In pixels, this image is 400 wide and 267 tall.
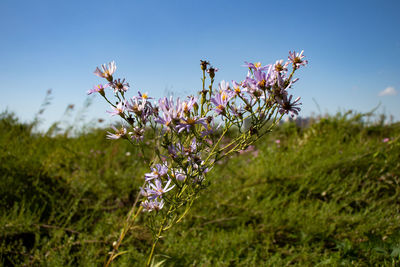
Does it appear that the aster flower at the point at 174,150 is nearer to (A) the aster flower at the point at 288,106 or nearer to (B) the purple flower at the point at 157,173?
(B) the purple flower at the point at 157,173

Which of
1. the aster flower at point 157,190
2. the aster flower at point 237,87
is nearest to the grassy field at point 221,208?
the aster flower at point 157,190

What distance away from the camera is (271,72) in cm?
111

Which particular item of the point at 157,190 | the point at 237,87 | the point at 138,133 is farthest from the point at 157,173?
the point at 237,87

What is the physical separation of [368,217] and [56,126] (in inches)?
147

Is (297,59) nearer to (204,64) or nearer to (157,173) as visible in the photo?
(204,64)

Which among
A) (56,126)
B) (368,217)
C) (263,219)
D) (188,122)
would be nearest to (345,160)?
(368,217)

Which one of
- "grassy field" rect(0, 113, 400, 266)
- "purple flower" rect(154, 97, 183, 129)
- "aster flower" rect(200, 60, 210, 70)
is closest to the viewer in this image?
"purple flower" rect(154, 97, 183, 129)

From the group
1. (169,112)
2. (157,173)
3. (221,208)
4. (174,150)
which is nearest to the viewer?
(169,112)

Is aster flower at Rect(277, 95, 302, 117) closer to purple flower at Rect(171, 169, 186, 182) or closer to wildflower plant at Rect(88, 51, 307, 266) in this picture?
wildflower plant at Rect(88, 51, 307, 266)

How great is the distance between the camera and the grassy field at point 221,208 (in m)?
1.96

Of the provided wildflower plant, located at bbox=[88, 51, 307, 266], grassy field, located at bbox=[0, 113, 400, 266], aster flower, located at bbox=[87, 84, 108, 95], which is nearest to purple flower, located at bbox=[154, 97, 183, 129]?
wildflower plant, located at bbox=[88, 51, 307, 266]

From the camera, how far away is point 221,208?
8.61 feet

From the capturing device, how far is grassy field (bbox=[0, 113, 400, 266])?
1.96 meters

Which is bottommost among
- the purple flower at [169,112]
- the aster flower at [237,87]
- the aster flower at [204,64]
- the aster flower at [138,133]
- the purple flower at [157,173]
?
the purple flower at [157,173]
